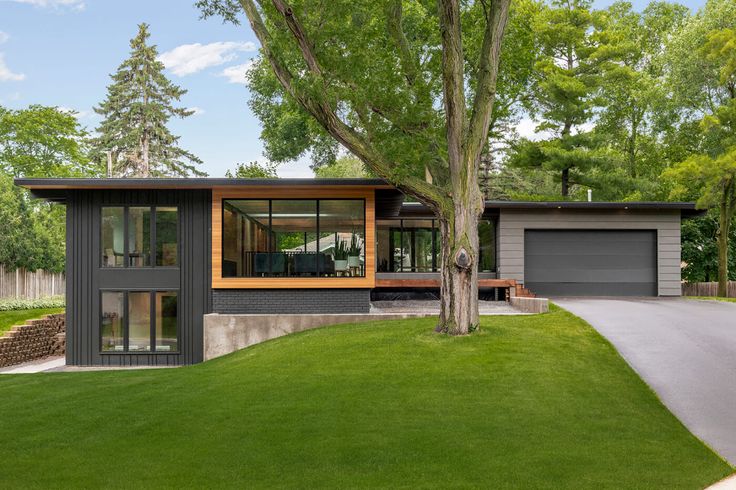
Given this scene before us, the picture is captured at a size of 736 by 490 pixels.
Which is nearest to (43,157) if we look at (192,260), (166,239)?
(166,239)

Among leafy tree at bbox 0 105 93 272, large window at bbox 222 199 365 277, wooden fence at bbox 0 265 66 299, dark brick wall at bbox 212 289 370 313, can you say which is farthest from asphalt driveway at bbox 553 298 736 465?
leafy tree at bbox 0 105 93 272

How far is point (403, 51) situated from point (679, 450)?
9901 millimetres

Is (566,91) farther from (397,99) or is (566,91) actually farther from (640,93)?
(397,99)

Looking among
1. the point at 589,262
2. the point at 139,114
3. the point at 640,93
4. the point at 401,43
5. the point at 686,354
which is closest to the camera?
the point at 686,354

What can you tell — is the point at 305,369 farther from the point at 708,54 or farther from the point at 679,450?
the point at 708,54

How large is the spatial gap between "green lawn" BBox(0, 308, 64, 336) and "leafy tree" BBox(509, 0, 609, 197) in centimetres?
2061

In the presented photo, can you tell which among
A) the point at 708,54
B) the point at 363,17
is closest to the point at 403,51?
the point at 363,17

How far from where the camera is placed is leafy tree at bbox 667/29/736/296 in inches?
834

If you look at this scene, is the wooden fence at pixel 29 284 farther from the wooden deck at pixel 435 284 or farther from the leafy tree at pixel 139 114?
the wooden deck at pixel 435 284

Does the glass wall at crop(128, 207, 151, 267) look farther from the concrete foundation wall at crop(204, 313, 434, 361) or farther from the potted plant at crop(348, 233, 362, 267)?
the potted plant at crop(348, 233, 362, 267)

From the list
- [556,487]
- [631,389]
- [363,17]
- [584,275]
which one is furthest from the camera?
[584,275]

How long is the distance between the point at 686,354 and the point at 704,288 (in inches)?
724

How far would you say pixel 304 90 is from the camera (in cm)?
1169

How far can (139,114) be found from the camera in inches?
1921
